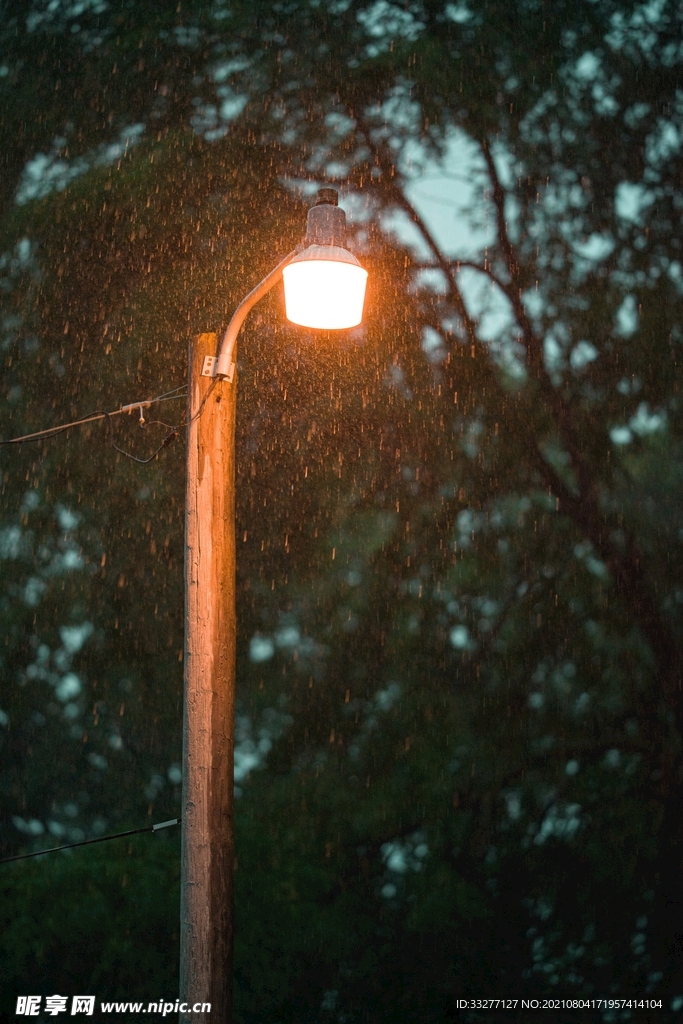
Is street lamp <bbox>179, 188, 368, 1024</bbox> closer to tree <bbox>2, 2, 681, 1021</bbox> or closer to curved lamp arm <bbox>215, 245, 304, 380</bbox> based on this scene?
curved lamp arm <bbox>215, 245, 304, 380</bbox>

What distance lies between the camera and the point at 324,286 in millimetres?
3990

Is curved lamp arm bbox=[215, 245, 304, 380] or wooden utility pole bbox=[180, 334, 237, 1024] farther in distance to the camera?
curved lamp arm bbox=[215, 245, 304, 380]

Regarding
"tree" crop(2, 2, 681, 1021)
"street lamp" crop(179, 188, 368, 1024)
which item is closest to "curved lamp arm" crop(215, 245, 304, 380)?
"street lamp" crop(179, 188, 368, 1024)

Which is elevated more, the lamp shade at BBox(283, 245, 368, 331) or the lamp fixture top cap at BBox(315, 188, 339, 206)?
the lamp fixture top cap at BBox(315, 188, 339, 206)

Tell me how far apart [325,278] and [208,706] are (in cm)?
181

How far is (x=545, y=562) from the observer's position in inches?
512

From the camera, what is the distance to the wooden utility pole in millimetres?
3879

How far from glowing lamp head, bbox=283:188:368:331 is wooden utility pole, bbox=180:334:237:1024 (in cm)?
57

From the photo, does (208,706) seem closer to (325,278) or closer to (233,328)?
(233,328)

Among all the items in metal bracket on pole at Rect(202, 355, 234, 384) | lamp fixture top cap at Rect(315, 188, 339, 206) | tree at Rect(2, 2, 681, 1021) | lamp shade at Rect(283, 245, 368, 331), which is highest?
tree at Rect(2, 2, 681, 1021)

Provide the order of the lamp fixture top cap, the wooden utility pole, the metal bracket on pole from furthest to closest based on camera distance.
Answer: the metal bracket on pole → the lamp fixture top cap → the wooden utility pole

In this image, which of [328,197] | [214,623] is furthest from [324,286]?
[214,623]

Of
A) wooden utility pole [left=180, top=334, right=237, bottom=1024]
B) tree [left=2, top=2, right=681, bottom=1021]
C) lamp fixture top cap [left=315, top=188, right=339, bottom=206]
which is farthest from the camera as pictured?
tree [left=2, top=2, right=681, bottom=1021]

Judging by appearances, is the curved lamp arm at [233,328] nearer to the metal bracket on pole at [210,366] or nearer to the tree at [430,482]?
the metal bracket on pole at [210,366]
